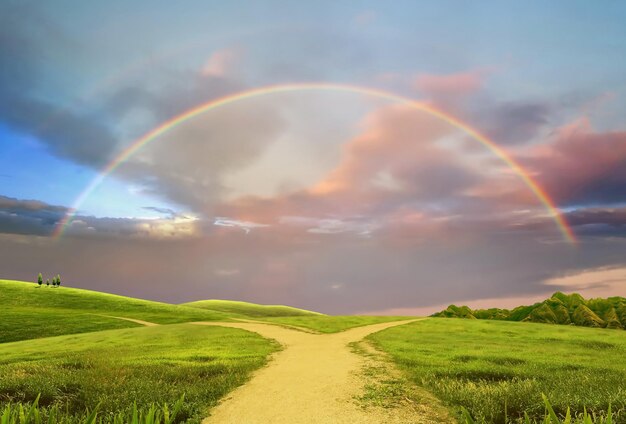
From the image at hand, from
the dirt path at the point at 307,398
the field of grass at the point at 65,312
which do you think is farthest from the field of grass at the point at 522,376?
the field of grass at the point at 65,312

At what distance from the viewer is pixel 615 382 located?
13.1 m

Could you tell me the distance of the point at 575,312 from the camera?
4647cm

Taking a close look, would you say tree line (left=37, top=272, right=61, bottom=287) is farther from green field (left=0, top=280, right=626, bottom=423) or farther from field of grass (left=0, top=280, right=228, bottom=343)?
green field (left=0, top=280, right=626, bottom=423)

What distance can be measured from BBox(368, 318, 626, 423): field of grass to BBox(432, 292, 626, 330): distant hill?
2107cm

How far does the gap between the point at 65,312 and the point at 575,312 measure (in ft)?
231

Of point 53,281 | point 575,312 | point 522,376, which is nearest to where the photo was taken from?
point 522,376

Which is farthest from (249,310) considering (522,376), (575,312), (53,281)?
(522,376)

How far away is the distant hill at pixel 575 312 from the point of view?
144 ft

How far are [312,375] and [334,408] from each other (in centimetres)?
455

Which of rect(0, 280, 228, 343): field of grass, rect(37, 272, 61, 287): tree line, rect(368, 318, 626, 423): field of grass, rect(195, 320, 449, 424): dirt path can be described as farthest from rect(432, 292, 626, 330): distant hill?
rect(37, 272, 61, 287): tree line

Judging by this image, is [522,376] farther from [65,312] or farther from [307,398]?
[65,312]

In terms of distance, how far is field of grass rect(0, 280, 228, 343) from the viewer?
46906 mm

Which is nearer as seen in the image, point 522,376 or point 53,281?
point 522,376

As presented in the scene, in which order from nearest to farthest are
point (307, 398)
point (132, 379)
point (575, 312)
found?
point (307, 398)
point (132, 379)
point (575, 312)
